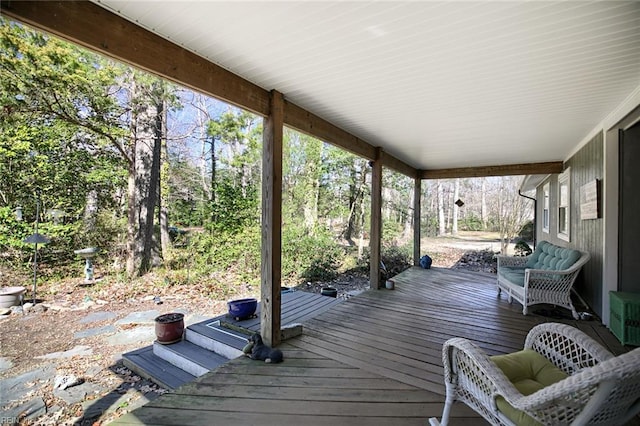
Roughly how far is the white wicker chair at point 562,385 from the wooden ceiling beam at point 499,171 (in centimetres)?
564

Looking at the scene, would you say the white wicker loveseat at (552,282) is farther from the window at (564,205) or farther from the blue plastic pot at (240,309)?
the blue plastic pot at (240,309)

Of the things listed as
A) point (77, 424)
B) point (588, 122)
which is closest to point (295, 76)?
point (77, 424)

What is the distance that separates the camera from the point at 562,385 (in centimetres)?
115

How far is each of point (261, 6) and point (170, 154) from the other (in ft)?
26.8

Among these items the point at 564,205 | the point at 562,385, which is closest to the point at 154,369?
the point at 562,385

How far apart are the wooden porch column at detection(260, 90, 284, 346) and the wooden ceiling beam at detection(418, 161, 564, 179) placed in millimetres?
5597

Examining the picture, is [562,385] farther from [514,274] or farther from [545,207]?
[545,207]

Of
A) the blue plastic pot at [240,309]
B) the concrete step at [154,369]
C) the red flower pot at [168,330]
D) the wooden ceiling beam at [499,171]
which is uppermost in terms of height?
the wooden ceiling beam at [499,171]

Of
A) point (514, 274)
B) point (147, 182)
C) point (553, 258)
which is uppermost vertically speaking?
point (147, 182)

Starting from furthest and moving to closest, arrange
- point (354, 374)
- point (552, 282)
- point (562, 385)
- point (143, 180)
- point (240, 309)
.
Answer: point (143, 180) → point (552, 282) → point (240, 309) → point (354, 374) → point (562, 385)

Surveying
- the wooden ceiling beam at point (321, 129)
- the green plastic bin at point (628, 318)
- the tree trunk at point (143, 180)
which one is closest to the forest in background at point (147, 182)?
the tree trunk at point (143, 180)

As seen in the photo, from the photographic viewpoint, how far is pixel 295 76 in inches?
99.5

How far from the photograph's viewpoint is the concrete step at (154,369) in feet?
9.74

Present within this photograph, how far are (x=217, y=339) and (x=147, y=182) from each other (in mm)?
5648
